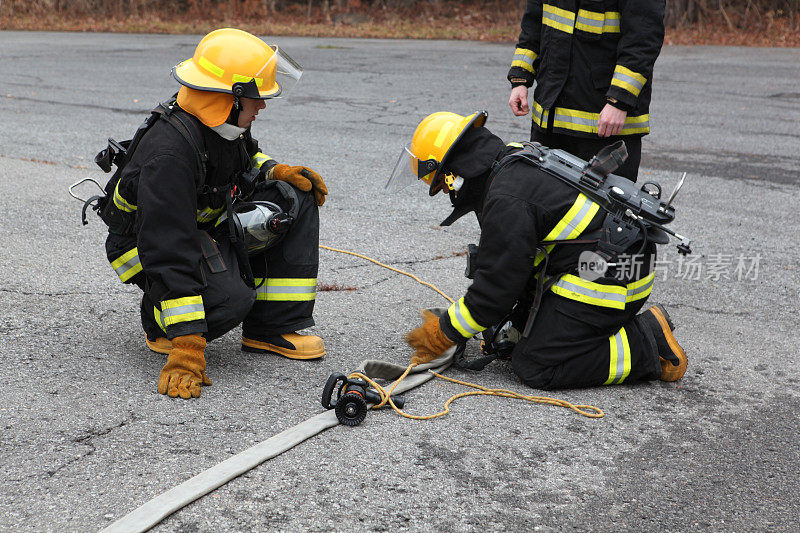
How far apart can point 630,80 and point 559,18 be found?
1.63 ft

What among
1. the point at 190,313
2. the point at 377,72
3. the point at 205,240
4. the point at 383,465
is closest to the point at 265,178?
the point at 205,240

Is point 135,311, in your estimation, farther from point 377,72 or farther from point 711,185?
point 377,72

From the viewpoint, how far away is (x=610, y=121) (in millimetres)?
3758

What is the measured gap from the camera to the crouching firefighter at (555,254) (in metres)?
3.17

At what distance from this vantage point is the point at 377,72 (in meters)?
12.1

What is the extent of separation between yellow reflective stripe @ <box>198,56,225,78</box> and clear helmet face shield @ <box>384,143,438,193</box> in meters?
0.83

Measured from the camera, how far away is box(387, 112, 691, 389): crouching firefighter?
3.17 meters

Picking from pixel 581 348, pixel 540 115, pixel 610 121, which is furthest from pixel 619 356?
pixel 540 115

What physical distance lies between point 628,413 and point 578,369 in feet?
0.87

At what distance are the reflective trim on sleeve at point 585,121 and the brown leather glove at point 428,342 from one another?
1.25 meters

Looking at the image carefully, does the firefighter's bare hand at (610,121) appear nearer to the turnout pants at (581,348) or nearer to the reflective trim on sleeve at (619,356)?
the turnout pants at (581,348)

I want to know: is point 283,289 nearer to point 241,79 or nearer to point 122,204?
point 122,204

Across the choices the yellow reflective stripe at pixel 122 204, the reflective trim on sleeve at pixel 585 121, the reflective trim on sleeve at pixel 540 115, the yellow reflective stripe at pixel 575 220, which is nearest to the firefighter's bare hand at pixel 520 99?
the reflective trim on sleeve at pixel 540 115

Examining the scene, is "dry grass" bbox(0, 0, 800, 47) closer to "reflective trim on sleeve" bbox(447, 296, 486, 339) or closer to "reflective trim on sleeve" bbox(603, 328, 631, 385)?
"reflective trim on sleeve" bbox(603, 328, 631, 385)
